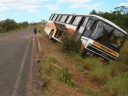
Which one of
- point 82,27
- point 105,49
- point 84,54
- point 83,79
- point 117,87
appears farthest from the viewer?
point 82,27

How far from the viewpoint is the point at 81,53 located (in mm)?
20984

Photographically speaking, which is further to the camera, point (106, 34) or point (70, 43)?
point (70, 43)

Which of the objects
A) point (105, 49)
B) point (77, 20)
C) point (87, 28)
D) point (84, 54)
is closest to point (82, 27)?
point (87, 28)

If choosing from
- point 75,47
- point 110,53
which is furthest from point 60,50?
point 110,53

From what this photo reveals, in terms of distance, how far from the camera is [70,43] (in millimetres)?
21938

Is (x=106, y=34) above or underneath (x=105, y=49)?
above

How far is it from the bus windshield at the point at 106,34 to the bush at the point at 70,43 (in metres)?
1.41

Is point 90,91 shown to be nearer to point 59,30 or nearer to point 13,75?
point 13,75

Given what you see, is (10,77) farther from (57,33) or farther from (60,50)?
(57,33)

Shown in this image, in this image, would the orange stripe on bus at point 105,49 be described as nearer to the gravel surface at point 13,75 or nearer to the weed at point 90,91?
the gravel surface at point 13,75

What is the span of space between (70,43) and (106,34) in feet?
7.93

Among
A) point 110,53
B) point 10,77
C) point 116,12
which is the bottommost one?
point 10,77

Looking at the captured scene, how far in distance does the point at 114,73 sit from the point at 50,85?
7081 millimetres

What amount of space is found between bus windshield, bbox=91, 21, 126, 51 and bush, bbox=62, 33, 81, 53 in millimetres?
1407
